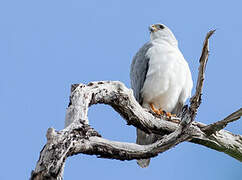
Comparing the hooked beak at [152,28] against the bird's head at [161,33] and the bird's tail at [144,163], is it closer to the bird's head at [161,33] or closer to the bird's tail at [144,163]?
the bird's head at [161,33]

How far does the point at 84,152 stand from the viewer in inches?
132

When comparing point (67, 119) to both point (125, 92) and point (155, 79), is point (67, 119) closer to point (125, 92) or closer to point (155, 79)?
point (125, 92)

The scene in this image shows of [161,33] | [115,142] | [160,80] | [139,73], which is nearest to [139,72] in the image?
[139,73]

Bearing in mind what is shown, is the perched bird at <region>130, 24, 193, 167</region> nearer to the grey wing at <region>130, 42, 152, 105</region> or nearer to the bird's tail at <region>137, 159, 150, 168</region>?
the grey wing at <region>130, 42, 152, 105</region>

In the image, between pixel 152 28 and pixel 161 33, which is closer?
pixel 161 33

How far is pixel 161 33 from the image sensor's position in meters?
7.88

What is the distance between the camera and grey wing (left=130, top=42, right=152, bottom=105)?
6.59 meters

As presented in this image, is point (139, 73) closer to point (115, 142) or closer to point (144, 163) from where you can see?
point (144, 163)

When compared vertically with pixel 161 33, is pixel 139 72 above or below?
below

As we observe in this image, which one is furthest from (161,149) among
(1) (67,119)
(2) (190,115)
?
(1) (67,119)

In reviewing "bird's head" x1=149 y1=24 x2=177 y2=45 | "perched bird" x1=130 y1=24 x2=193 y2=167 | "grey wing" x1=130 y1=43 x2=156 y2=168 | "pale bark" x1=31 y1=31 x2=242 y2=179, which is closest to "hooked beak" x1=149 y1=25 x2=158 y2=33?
"bird's head" x1=149 y1=24 x2=177 y2=45

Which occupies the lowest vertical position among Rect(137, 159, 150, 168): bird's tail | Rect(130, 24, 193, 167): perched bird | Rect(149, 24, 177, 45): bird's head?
Rect(137, 159, 150, 168): bird's tail

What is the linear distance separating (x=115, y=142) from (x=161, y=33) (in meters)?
4.66

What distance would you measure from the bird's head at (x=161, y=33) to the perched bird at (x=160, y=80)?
2.31 ft
